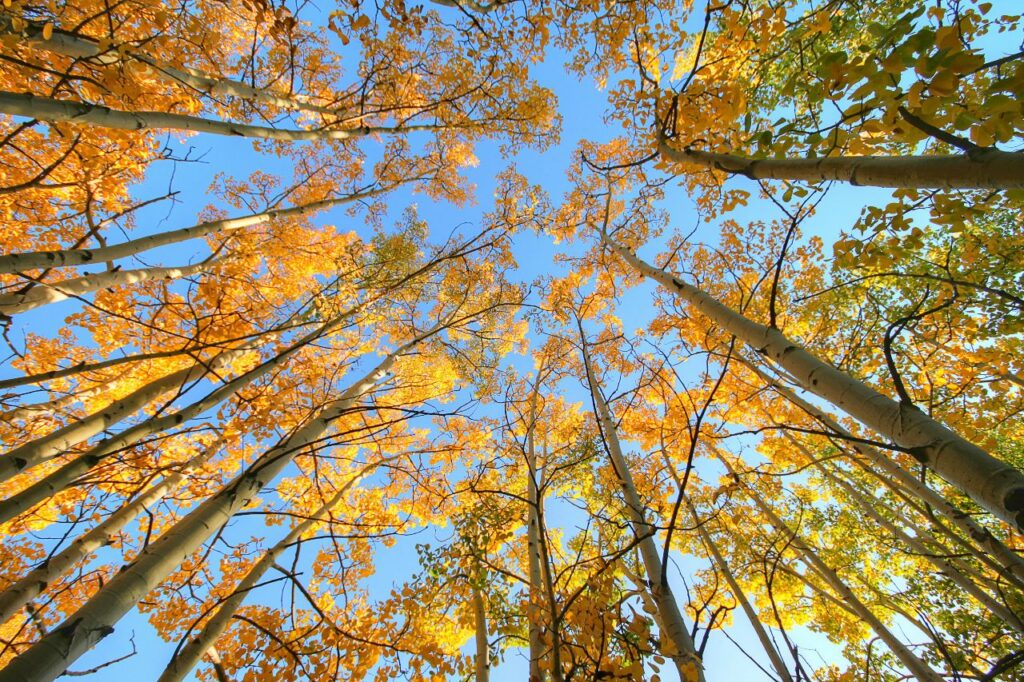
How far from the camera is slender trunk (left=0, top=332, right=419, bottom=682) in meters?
1.47

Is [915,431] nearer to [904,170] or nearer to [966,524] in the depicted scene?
[904,170]

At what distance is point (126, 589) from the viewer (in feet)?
5.66

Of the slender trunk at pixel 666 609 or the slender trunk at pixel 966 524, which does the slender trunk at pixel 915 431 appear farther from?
the slender trunk at pixel 666 609

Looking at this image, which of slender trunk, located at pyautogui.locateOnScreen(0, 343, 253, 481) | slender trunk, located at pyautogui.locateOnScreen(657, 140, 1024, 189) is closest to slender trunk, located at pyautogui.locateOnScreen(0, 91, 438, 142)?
slender trunk, located at pyautogui.locateOnScreen(0, 343, 253, 481)

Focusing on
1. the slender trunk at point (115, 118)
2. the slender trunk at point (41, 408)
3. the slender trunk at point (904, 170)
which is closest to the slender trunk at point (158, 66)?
the slender trunk at point (115, 118)

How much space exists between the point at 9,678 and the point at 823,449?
37.2ft

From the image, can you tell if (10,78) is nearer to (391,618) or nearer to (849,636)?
(391,618)

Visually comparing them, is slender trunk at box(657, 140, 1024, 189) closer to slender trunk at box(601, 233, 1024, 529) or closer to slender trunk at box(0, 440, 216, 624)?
slender trunk at box(601, 233, 1024, 529)

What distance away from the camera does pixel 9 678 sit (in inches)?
56.0

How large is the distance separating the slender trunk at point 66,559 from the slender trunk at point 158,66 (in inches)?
119

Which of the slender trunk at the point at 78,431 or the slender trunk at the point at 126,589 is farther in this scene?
the slender trunk at the point at 78,431

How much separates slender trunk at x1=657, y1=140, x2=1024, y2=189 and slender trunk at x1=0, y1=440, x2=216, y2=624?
404cm

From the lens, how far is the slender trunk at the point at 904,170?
4.69 feet

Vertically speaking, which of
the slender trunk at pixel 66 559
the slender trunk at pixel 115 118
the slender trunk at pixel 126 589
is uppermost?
the slender trunk at pixel 115 118
